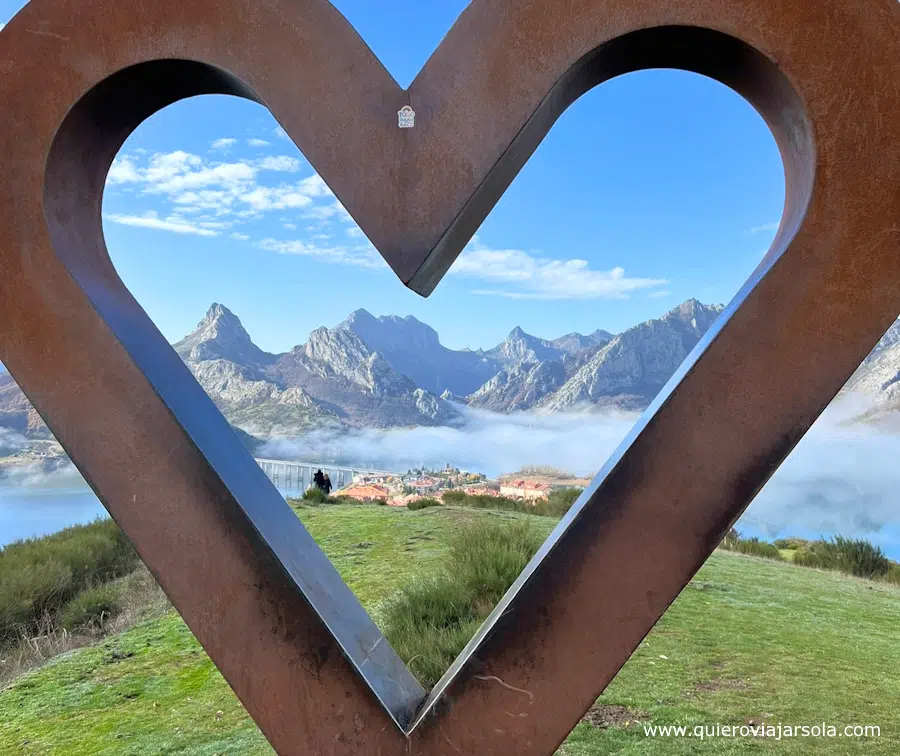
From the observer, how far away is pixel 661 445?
196 centimetres

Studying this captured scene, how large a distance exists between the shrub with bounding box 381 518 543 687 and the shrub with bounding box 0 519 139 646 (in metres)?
3.61

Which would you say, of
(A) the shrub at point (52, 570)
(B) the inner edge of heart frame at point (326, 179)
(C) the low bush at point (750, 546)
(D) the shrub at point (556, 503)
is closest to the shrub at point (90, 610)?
(A) the shrub at point (52, 570)

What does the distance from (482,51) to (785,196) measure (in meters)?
1.15

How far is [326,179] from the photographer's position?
79.8 inches

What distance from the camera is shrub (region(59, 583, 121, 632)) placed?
21.1 ft

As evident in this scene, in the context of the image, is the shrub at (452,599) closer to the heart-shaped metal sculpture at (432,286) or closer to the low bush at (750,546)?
the heart-shaped metal sculpture at (432,286)

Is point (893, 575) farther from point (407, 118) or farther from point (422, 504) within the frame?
point (407, 118)

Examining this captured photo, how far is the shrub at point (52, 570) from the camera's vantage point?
684 cm

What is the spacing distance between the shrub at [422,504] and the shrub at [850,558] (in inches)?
219

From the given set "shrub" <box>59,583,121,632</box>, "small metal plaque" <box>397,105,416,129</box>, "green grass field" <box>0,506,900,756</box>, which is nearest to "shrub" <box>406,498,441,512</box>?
"green grass field" <box>0,506,900,756</box>

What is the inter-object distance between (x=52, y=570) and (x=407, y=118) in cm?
814

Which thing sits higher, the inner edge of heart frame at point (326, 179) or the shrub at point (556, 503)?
the inner edge of heart frame at point (326, 179)

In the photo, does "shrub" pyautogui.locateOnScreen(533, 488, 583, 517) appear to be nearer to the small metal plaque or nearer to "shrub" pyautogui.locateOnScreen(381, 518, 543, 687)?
"shrub" pyautogui.locateOnScreen(381, 518, 543, 687)

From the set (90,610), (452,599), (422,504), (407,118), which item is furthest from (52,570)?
(407,118)
